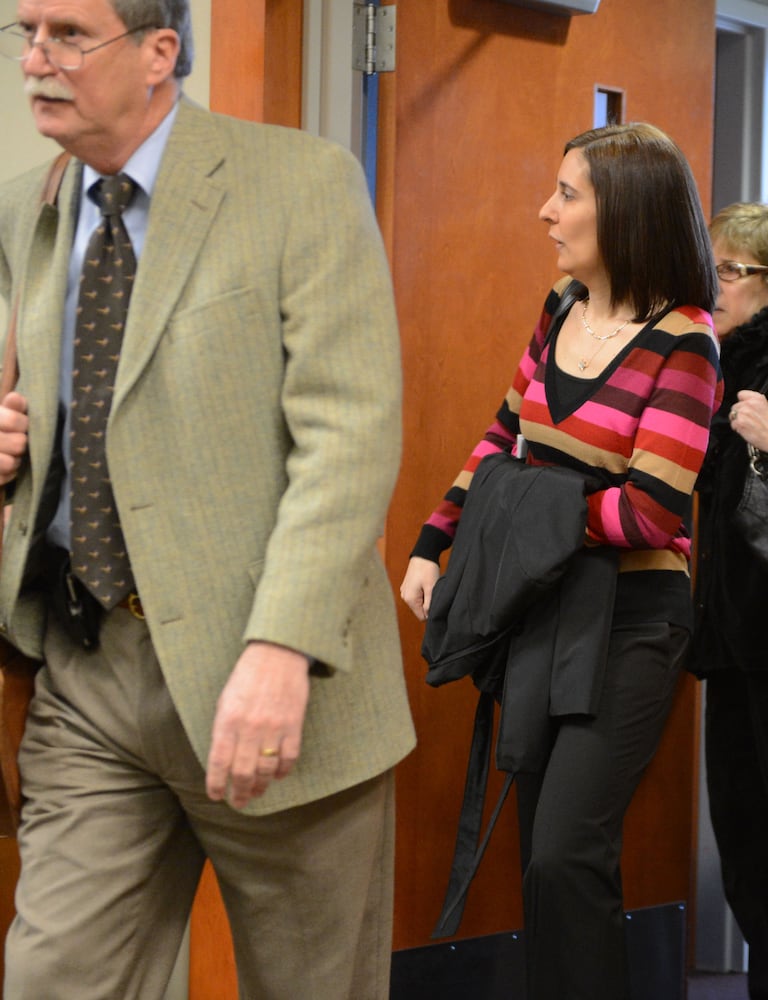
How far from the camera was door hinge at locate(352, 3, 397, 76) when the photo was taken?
9.82ft

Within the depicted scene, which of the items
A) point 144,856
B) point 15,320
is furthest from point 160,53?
point 144,856

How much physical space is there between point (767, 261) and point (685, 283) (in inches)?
25.3

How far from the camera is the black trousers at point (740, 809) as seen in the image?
3.27m

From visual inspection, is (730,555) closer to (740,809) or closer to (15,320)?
(740,809)

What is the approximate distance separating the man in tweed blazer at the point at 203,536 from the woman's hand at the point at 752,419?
1.42 metres

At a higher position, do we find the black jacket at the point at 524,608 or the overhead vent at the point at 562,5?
the overhead vent at the point at 562,5

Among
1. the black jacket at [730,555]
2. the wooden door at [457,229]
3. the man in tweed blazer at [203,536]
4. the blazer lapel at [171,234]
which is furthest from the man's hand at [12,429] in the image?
the black jacket at [730,555]

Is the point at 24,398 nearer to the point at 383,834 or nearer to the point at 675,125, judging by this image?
the point at 383,834

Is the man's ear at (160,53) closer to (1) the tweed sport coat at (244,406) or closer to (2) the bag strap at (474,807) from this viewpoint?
(1) the tweed sport coat at (244,406)

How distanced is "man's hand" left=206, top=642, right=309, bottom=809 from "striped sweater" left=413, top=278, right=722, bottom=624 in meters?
1.15

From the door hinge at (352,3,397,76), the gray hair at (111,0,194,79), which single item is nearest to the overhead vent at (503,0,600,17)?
the door hinge at (352,3,397,76)

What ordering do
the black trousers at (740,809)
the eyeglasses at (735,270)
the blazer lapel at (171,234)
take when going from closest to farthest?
the blazer lapel at (171,234), the eyeglasses at (735,270), the black trousers at (740,809)

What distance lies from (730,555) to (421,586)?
73cm

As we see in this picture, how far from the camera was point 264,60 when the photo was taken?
2.80m
